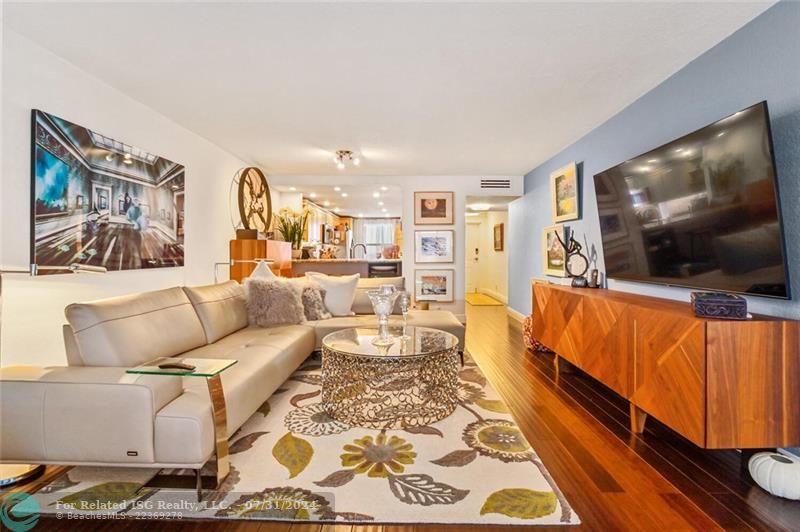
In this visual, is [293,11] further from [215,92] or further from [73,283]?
[73,283]

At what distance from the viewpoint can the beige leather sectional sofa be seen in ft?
5.10

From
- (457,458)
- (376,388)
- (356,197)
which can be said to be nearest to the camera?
(457,458)

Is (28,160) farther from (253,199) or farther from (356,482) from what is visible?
(253,199)

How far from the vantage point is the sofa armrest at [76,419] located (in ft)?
5.09

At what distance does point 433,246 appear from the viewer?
645 centimetres

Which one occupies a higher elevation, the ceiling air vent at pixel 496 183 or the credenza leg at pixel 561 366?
the ceiling air vent at pixel 496 183

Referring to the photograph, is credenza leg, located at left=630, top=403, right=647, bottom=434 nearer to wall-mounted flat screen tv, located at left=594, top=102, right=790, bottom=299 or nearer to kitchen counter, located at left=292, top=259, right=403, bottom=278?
wall-mounted flat screen tv, located at left=594, top=102, right=790, bottom=299

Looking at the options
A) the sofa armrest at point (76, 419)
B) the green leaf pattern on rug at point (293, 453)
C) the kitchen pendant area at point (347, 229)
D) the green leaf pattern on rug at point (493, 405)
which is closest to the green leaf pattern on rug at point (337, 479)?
the green leaf pattern on rug at point (293, 453)

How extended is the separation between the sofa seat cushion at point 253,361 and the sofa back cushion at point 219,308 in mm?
81

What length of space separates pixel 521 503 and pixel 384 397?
1.12 metres

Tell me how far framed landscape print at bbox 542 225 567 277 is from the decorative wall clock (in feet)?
13.6

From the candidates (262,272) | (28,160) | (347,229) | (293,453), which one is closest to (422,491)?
(293,453)

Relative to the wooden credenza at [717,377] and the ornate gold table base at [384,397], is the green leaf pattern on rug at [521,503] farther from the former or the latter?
the wooden credenza at [717,377]

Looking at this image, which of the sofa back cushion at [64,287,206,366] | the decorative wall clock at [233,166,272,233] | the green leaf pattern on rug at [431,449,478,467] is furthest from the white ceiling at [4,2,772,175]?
the green leaf pattern on rug at [431,449,478,467]
